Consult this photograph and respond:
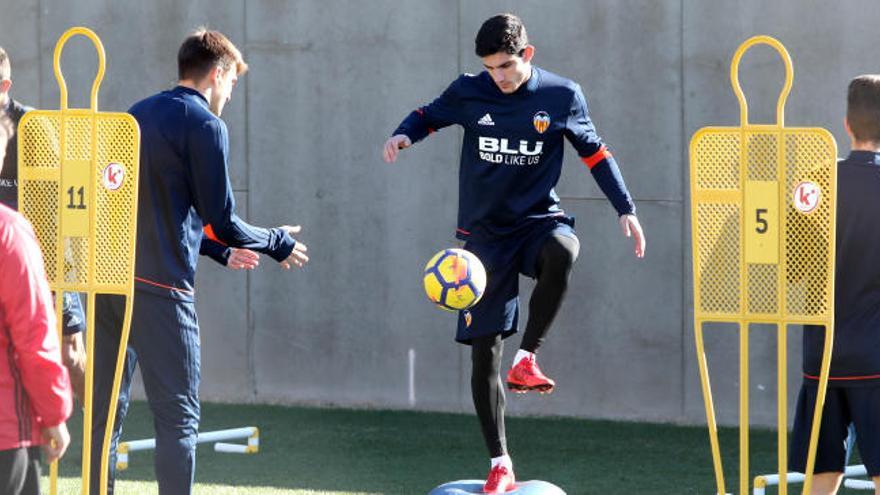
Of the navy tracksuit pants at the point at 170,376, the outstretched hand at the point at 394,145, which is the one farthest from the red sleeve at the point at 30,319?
the outstretched hand at the point at 394,145

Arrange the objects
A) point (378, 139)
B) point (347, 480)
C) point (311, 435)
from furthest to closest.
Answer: point (378, 139) → point (311, 435) → point (347, 480)

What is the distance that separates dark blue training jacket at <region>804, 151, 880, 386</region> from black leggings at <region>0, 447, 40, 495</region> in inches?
108

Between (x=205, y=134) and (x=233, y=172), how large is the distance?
4.66m

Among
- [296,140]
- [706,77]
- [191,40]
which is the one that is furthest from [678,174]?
[191,40]

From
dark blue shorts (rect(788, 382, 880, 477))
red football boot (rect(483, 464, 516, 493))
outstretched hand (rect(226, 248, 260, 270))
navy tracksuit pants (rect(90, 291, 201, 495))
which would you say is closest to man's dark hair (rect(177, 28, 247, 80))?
outstretched hand (rect(226, 248, 260, 270))

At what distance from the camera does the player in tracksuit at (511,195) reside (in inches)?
253

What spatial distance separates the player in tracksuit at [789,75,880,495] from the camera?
17.4 feet

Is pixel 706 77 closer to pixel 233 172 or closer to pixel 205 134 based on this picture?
pixel 233 172

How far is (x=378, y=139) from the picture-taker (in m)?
9.96

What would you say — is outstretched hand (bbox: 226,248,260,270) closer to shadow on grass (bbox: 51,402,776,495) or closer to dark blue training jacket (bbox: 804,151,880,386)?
shadow on grass (bbox: 51,402,776,495)

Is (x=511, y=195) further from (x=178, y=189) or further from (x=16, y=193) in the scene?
(x=16, y=193)

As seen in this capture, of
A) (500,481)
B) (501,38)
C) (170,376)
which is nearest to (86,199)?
(170,376)

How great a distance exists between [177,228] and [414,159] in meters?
4.34

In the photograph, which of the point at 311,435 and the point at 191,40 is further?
the point at 311,435
